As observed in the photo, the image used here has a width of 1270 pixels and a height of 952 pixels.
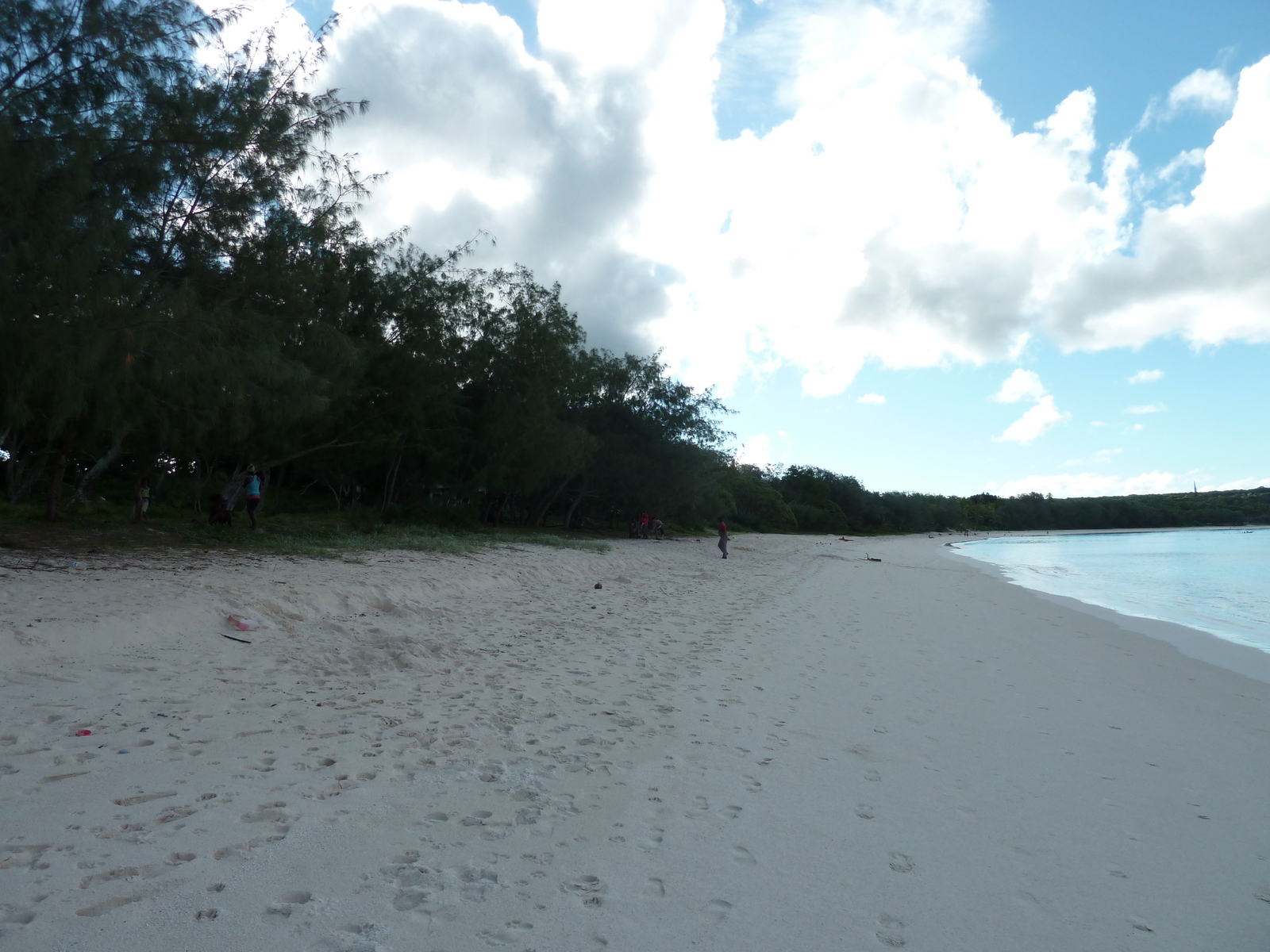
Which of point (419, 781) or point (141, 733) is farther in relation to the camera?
point (141, 733)

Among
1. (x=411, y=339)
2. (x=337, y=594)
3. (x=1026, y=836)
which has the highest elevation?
(x=411, y=339)

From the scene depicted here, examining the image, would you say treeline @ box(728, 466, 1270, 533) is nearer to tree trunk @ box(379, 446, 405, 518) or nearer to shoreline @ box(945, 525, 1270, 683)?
tree trunk @ box(379, 446, 405, 518)

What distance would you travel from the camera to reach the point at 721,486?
147 ft

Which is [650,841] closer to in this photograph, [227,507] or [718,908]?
[718,908]

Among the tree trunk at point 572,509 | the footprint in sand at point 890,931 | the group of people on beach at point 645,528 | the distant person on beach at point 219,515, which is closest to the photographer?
the footprint in sand at point 890,931

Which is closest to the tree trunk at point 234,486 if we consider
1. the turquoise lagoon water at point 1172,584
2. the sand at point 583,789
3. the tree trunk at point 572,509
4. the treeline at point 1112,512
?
the sand at point 583,789

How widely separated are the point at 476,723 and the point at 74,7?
10.6 metres

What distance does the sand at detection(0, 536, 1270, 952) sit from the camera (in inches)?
124

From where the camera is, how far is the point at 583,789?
14.9 ft

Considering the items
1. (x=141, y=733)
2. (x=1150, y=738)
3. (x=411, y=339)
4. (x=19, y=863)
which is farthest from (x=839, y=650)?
(x=411, y=339)

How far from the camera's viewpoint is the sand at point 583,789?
3.15 meters

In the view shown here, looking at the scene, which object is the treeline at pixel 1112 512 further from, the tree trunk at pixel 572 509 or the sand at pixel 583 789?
the sand at pixel 583 789

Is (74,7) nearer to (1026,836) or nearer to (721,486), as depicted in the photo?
(1026,836)

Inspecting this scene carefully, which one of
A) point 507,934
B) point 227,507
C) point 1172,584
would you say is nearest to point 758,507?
point 1172,584
